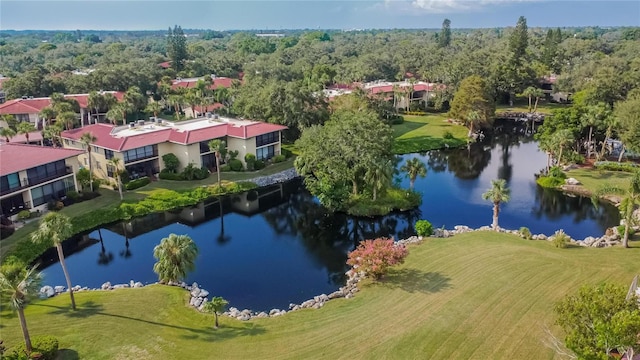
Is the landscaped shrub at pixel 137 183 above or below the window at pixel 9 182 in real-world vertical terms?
below

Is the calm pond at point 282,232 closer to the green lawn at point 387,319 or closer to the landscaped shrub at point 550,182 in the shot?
the landscaped shrub at point 550,182

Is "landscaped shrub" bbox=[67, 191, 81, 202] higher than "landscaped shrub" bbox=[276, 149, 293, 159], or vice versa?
"landscaped shrub" bbox=[276, 149, 293, 159]

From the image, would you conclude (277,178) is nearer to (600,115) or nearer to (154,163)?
(154,163)

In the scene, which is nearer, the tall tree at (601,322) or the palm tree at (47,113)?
the tall tree at (601,322)

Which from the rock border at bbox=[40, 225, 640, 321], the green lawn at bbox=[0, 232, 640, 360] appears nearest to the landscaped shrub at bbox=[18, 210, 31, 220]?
the rock border at bbox=[40, 225, 640, 321]

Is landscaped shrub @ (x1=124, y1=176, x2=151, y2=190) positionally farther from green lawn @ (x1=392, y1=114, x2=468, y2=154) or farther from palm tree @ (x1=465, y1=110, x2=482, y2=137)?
palm tree @ (x1=465, y1=110, x2=482, y2=137)

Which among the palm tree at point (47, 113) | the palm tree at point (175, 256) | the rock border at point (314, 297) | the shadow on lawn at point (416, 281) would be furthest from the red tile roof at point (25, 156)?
the shadow on lawn at point (416, 281)

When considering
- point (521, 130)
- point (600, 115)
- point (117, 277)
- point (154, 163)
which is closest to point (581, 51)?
point (521, 130)
